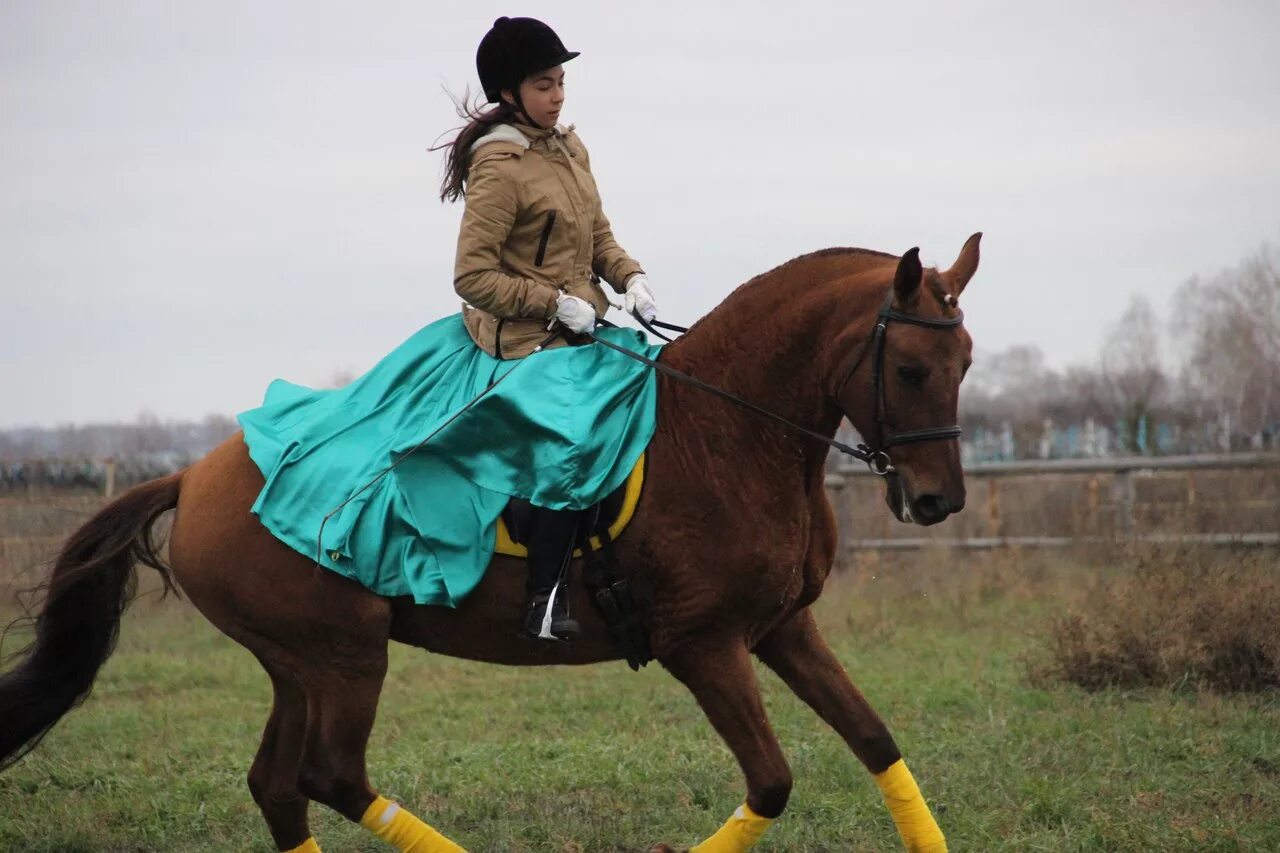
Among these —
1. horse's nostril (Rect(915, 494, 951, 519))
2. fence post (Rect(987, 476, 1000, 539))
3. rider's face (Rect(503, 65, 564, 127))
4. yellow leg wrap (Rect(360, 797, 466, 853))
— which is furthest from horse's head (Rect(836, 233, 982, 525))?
fence post (Rect(987, 476, 1000, 539))

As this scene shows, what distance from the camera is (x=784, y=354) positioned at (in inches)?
192

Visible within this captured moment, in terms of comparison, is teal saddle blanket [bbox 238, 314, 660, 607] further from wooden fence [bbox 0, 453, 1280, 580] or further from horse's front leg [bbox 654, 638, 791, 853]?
wooden fence [bbox 0, 453, 1280, 580]

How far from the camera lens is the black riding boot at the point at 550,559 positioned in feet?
15.8

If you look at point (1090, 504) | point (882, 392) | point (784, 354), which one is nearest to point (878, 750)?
point (882, 392)

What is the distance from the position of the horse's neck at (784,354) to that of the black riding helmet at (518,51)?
118 cm

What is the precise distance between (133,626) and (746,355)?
33.9 ft

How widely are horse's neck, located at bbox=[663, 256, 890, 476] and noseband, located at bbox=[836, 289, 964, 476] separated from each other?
0.23 meters

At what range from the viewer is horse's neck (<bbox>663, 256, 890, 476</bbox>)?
15.8ft

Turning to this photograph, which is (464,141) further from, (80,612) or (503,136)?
(80,612)

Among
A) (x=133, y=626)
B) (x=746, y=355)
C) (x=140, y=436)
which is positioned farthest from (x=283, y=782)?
(x=140, y=436)

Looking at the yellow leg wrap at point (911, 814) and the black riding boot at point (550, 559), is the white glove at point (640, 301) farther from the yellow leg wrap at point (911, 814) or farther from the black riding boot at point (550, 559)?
the yellow leg wrap at point (911, 814)

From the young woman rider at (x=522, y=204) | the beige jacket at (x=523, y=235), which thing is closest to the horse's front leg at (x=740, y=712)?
the young woman rider at (x=522, y=204)

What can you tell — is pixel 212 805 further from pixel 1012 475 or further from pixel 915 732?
pixel 1012 475

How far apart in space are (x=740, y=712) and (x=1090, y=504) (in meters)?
10.8
